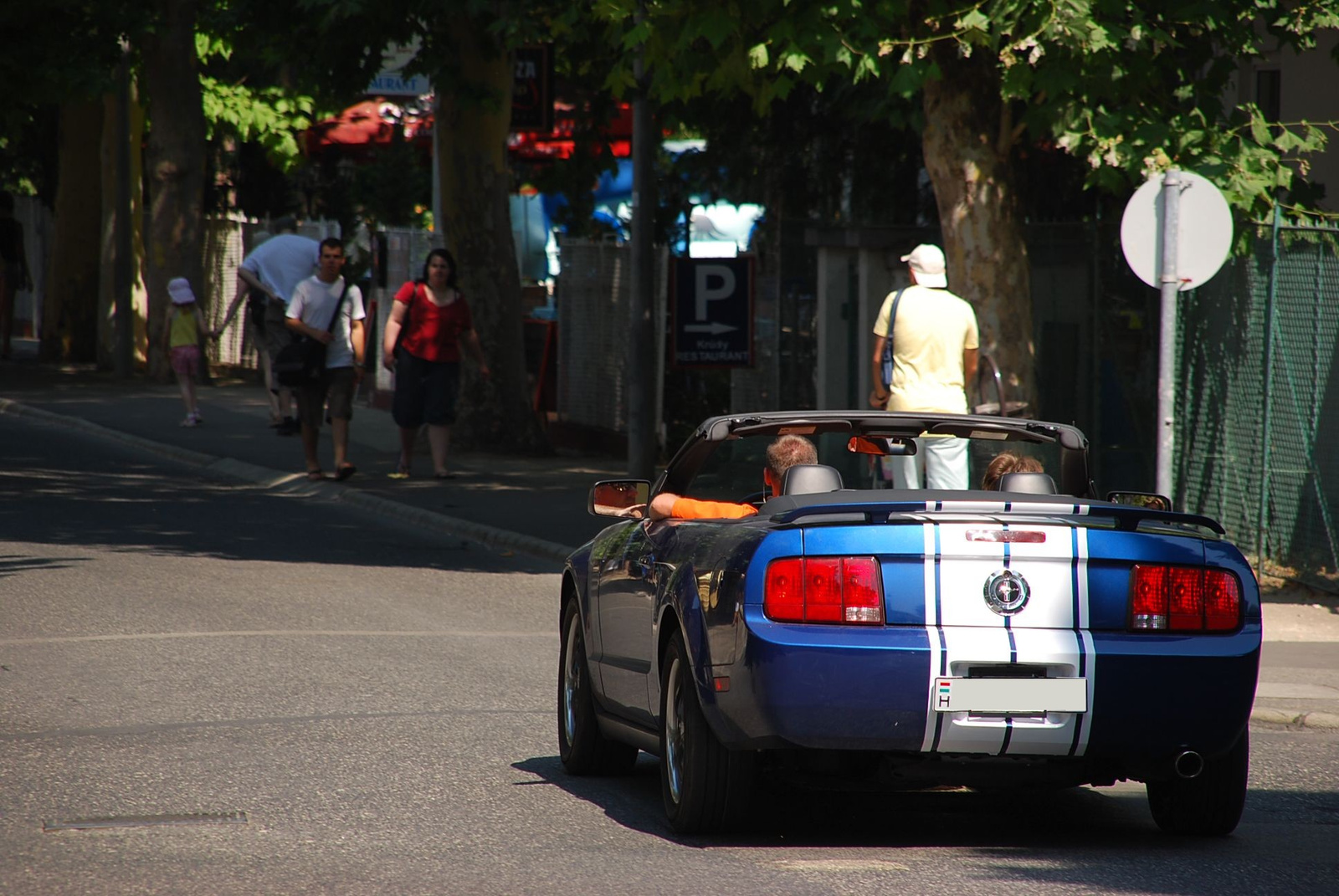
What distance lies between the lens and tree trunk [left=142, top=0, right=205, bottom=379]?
2725 cm

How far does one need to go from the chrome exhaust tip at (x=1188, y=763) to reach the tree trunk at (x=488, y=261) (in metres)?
15.0

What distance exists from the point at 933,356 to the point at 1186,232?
2092 millimetres

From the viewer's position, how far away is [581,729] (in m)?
7.48

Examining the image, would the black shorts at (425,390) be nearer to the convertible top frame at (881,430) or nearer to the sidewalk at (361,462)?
the sidewalk at (361,462)

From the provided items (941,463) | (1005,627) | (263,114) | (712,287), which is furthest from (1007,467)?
(263,114)

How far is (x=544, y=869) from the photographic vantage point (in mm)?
5855

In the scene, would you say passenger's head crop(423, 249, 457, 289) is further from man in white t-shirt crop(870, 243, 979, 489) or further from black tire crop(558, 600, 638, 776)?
black tire crop(558, 600, 638, 776)

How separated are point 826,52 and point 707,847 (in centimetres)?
696

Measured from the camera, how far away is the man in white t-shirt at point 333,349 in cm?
1797

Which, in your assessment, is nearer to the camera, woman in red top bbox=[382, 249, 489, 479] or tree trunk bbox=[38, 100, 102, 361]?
woman in red top bbox=[382, 249, 489, 479]

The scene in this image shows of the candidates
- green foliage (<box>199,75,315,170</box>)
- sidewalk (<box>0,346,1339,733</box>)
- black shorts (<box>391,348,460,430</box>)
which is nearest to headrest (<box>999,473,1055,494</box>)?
sidewalk (<box>0,346,1339,733</box>)

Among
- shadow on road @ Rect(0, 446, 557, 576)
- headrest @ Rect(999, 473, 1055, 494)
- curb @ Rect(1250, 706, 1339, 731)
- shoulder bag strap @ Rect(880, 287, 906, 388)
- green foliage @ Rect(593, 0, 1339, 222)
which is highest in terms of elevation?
green foliage @ Rect(593, 0, 1339, 222)

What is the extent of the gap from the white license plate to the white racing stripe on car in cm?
2

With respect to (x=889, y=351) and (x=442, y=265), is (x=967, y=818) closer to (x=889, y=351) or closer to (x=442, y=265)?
(x=889, y=351)
